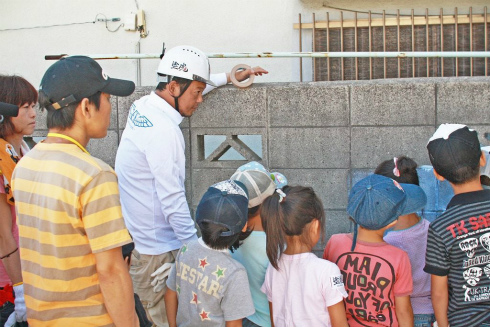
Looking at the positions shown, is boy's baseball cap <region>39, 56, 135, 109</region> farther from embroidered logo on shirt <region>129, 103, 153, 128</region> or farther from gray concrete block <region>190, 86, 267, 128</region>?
gray concrete block <region>190, 86, 267, 128</region>

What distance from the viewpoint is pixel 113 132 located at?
427cm

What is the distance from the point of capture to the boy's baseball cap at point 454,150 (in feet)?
8.14

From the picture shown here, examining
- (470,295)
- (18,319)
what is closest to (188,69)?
(18,319)

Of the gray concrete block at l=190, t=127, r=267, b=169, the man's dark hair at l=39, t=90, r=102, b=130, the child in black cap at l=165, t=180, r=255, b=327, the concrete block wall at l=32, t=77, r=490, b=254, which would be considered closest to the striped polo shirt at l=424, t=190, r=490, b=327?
the child in black cap at l=165, t=180, r=255, b=327

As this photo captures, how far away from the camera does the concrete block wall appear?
372 centimetres

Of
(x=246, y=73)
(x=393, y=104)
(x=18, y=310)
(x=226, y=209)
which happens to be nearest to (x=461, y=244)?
(x=226, y=209)

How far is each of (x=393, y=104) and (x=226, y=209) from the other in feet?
5.97

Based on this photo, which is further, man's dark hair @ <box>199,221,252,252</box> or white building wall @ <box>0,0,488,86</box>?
white building wall @ <box>0,0,488,86</box>

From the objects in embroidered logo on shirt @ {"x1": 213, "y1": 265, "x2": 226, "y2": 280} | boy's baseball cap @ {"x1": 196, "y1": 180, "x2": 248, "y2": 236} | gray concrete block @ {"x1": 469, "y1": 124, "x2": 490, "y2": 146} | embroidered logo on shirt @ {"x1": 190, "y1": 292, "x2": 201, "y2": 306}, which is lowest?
embroidered logo on shirt @ {"x1": 190, "y1": 292, "x2": 201, "y2": 306}

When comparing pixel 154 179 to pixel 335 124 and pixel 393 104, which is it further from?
pixel 393 104

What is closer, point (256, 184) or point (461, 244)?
point (461, 244)

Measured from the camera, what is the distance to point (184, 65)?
320 cm

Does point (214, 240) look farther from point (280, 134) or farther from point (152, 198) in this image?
point (280, 134)

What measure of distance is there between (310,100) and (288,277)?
1.69m
